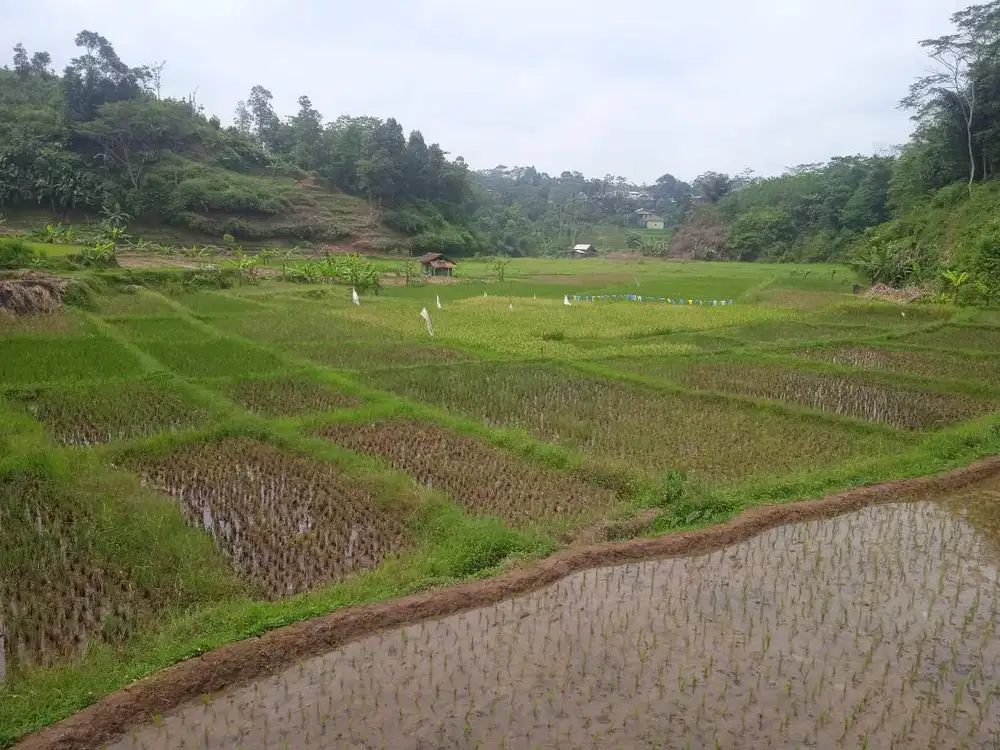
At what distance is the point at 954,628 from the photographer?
4766 mm

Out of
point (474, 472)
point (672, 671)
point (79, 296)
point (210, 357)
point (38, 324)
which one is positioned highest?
point (79, 296)

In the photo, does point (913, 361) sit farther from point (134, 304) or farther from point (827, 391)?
point (134, 304)

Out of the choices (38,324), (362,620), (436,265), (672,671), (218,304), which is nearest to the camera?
(672,671)

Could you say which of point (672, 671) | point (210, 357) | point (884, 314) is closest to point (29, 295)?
point (210, 357)

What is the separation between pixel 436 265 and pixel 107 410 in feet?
88.5

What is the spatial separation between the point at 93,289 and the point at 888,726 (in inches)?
853

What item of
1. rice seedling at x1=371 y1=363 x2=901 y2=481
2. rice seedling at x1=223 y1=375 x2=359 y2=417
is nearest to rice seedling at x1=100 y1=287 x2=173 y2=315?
rice seedling at x1=223 y1=375 x2=359 y2=417

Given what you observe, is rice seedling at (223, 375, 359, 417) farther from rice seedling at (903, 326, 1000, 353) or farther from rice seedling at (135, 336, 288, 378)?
rice seedling at (903, 326, 1000, 353)

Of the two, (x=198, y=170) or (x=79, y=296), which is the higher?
(x=198, y=170)

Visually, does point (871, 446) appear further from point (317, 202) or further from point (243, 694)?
point (317, 202)

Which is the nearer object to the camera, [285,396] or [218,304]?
[285,396]

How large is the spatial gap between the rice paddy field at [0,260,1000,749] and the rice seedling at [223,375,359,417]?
0.07 m

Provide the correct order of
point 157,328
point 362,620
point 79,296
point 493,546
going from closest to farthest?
point 362,620 → point 493,546 → point 157,328 → point 79,296

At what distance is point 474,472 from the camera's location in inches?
299
